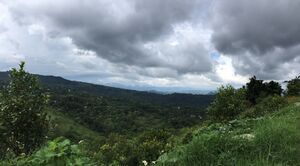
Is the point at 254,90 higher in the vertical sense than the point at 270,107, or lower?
higher

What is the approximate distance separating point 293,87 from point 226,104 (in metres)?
15.0

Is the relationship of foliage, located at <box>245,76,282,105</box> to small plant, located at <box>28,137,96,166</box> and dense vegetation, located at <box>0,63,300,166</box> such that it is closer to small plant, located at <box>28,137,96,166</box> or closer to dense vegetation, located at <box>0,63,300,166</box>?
dense vegetation, located at <box>0,63,300,166</box>

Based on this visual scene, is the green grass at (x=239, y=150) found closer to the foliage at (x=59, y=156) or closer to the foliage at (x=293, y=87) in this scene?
the foliage at (x=59, y=156)

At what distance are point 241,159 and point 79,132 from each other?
5812 inches

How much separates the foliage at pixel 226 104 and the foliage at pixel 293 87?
462 inches

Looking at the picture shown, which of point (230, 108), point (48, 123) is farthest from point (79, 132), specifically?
point (48, 123)

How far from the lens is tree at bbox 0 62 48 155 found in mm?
16125

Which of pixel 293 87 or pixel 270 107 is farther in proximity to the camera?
pixel 293 87

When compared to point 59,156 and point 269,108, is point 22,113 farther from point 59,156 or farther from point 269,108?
point 269,108

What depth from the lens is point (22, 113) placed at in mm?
16438

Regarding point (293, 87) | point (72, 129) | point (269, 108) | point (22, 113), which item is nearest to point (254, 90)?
point (293, 87)

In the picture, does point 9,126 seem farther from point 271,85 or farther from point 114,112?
point 114,112

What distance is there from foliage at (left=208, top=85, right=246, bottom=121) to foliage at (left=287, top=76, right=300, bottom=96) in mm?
11747

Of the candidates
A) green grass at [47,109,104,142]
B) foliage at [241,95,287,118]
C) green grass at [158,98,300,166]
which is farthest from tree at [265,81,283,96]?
green grass at [47,109,104,142]
